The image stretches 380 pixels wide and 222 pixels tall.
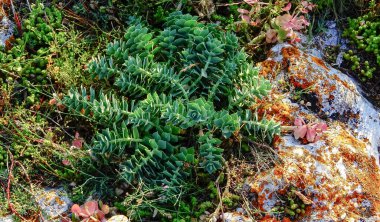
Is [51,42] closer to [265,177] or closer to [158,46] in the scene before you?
[158,46]

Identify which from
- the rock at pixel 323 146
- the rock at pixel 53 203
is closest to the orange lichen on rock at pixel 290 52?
the rock at pixel 323 146

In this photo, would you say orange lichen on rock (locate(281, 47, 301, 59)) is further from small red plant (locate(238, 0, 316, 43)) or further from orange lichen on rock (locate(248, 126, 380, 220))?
orange lichen on rock (locate(248, 126, 380, 220))

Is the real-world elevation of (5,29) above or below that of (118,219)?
above

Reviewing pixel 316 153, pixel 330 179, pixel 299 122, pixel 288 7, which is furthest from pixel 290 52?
pixel 330 179

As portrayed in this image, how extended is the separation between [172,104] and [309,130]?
1000 mm

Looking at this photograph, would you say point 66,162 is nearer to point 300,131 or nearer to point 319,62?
point 300,131

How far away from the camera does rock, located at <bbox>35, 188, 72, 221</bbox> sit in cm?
349

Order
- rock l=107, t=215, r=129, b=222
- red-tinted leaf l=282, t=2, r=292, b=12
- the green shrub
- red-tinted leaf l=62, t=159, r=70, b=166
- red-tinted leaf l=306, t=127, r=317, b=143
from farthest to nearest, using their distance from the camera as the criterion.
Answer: the green shrub → red-tinted leaf l=282, t=2, r=292, b=12 → red-tinted leaf l=62, t=159, r=70, b=166 → red-tinted leaf l=306, t=127, r=317, b=143 → rock l=107, t=215, r=129, b=222

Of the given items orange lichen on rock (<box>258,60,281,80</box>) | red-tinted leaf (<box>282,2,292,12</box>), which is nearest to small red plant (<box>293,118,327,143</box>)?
orange lichen on rock (<box>258,60,281,80</box>)

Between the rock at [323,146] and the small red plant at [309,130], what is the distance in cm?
7

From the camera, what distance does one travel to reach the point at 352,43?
4.23m

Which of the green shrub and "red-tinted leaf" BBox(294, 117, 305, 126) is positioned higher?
the green shrub

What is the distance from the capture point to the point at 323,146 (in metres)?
3.50

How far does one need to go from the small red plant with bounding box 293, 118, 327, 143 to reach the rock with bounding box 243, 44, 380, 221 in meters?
0.07
